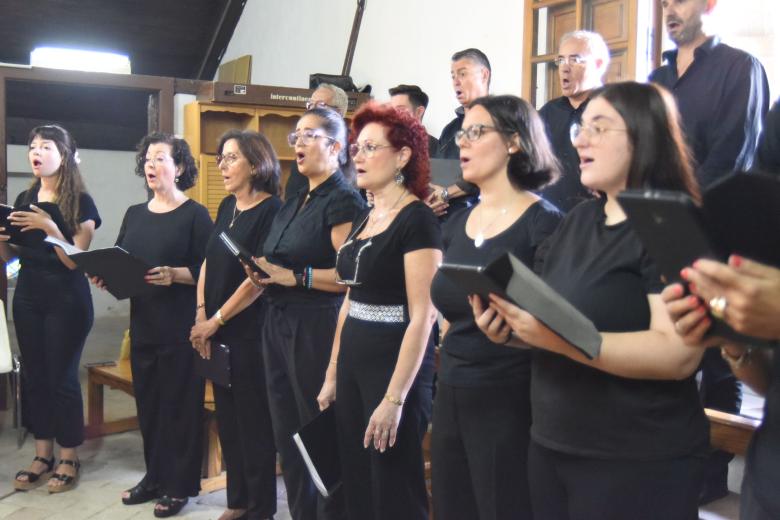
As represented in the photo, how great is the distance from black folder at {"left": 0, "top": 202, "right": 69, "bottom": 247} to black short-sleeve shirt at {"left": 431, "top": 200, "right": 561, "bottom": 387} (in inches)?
90.5

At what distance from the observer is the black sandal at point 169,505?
3.32 m

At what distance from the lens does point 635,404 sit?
1.47 metres

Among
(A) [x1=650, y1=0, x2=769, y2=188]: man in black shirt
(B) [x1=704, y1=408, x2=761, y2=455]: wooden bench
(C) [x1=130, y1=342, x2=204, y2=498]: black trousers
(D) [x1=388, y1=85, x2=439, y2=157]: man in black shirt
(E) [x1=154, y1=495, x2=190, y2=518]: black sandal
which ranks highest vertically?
(D) [x1=388, y1=85, x2=439, y2=157]: man in black shirt

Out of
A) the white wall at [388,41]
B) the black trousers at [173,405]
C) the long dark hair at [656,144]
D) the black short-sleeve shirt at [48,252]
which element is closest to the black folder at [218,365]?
the black trousers at [173,405]

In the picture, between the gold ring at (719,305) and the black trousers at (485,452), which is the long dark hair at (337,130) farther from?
the gold ring at (719,305)

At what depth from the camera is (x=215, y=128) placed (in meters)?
5.62

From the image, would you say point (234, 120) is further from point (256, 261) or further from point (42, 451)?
point (256, 261)

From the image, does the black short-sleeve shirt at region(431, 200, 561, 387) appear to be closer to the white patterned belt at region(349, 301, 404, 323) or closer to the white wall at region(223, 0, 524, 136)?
the white patterned belt at region(349, 301, 404, 323)

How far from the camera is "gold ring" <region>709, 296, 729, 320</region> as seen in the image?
112 centimetres

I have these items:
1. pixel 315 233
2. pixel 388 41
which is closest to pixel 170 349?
pixel 315 233

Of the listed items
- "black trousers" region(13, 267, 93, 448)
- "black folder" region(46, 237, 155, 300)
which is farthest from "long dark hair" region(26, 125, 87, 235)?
"black folder" region(46, 237, 155, 300)

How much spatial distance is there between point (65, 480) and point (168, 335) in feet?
2.95

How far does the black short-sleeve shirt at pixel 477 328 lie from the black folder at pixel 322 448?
519mm

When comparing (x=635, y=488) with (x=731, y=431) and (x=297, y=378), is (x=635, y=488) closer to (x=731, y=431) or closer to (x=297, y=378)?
(x=731, y=431)
